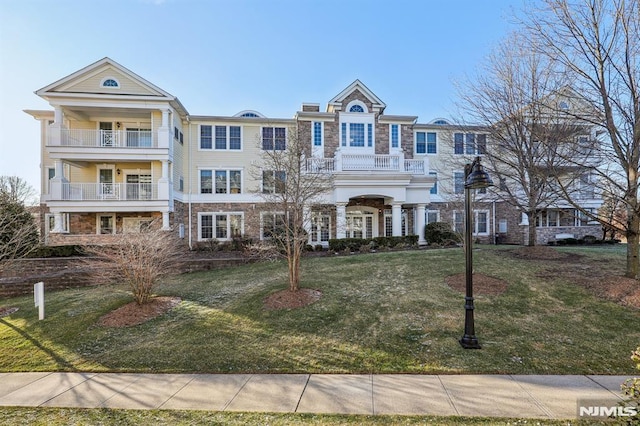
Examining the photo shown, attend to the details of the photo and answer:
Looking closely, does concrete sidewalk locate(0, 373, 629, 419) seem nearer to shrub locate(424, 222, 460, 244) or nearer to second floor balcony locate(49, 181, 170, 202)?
shrub locate(424, 222, 460, 244)

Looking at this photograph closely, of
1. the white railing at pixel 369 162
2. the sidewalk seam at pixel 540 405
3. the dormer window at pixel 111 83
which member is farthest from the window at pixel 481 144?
the dormer window at pixel 111 83

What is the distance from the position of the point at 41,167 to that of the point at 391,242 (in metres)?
22.8

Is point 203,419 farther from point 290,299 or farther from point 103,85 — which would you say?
point 103,85

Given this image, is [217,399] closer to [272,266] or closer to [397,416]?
[397,416]

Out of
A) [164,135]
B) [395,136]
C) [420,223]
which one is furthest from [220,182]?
[420,223]

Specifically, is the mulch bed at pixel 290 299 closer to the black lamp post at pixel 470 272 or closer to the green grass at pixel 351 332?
the green grass at pixel 351 332

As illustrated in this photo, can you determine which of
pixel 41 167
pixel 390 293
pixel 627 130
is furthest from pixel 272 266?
pixel 41 167

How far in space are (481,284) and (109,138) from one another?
2046 centimetres

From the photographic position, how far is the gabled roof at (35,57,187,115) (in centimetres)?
1677

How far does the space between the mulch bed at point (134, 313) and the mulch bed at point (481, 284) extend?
8.36 metres

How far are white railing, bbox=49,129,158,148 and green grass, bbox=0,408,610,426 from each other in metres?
16.0

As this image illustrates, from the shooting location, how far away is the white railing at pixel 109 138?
1700 centimetres

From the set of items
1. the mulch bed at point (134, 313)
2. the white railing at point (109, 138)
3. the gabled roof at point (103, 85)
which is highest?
the gabled roof at point (103, 85)

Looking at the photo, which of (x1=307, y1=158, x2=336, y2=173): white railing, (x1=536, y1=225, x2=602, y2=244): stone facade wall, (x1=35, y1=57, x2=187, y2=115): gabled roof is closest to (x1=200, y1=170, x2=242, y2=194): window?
(x1=35, y1=57, x2=187, y2=115): gabled roof
